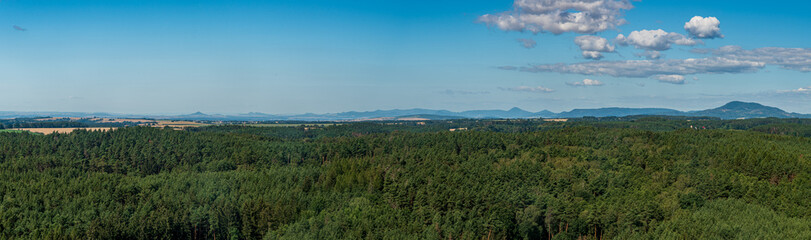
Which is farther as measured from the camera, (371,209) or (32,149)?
(32,149)

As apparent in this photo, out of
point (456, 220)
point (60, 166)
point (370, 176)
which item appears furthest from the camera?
point (60, 166)

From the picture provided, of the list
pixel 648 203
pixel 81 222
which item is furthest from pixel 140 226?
pixel 648 203

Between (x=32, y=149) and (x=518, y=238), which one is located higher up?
(x=32, y=149)

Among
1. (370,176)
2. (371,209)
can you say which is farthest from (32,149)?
(371,209)

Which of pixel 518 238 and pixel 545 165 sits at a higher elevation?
pixel 545 165

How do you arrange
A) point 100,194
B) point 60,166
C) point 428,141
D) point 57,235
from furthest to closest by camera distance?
point 428,141 → point 60,166 → point 100,194 → point 57,235

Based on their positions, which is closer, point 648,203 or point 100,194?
point 648,203

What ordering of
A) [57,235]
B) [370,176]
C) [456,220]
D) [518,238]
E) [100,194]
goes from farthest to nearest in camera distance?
[370,176]
[100,194]
[518,238]
[456,220]
[57,235]

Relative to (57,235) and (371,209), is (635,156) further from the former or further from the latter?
(57,235)

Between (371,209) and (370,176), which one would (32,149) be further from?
(371,209)
